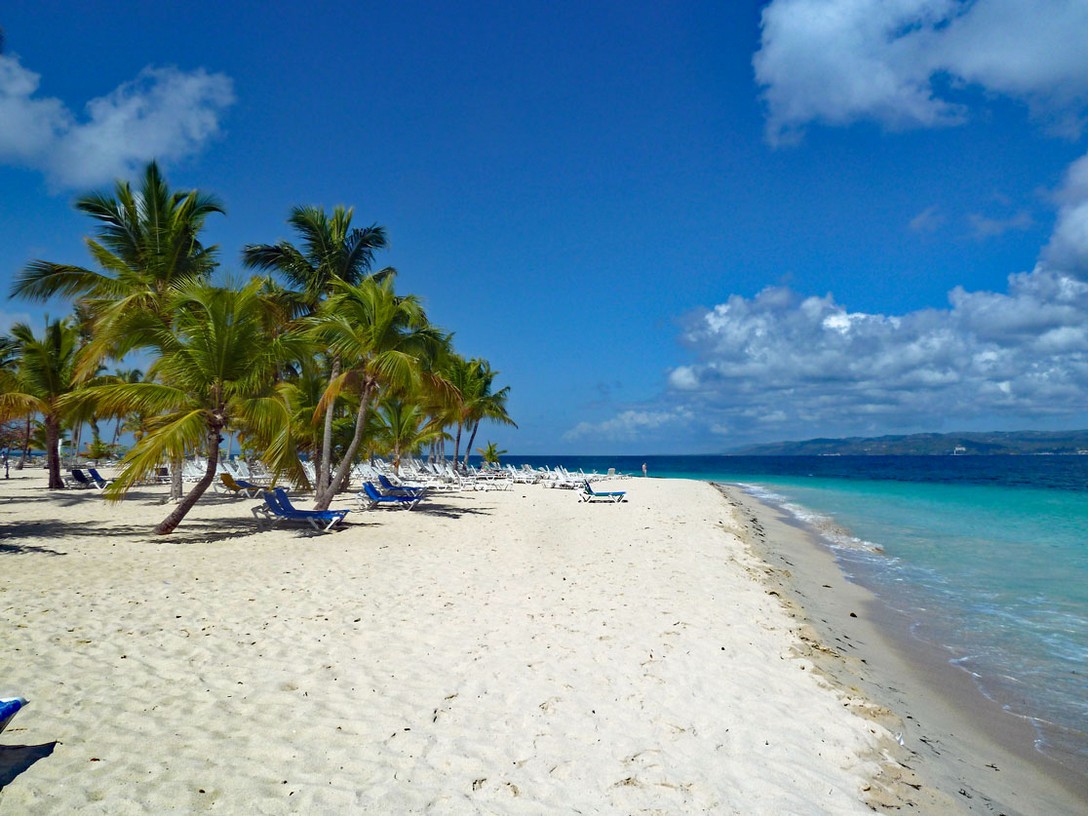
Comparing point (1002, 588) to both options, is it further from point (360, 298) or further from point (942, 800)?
point (360, 298)

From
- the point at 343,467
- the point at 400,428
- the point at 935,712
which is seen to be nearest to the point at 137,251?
the point at 343,467

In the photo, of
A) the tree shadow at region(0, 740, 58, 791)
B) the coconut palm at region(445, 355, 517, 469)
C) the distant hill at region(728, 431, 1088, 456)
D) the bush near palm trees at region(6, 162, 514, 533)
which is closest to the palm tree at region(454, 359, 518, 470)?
the coconut palm at region(445, 355, 517, 469)

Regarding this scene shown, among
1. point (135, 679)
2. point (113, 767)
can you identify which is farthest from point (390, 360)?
point (113, 767)

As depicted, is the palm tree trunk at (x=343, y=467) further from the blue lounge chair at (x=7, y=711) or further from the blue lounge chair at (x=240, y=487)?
the blue lounge chair at (x=7, y=711)

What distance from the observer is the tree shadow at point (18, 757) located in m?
2.78

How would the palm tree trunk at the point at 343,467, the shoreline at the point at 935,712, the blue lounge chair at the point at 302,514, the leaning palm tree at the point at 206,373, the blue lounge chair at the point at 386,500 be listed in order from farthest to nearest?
the blue lounge chair at the point at 386,500 < the palm tree trunk at the point at 343,467 < the blue lounge chair at the point at 302,514 < the leaning palm tree at the point at 206,373 < the shoreline at the point at 935,712

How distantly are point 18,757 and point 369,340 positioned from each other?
10477 mm

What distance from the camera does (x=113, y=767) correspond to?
9.55 ft

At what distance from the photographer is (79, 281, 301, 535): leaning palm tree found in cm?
981

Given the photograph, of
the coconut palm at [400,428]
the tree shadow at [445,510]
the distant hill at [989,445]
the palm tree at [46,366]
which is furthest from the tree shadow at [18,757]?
the distant hill at [989,445]

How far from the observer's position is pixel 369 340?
42.0 ft

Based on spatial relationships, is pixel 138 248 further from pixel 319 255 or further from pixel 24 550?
pixel 24 550

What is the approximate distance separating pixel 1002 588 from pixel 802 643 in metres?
6.53

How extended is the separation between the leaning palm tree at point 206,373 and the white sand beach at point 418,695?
2661 mm
